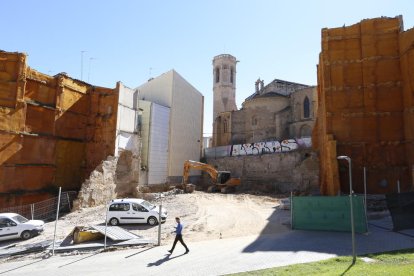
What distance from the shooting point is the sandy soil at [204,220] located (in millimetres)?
17266

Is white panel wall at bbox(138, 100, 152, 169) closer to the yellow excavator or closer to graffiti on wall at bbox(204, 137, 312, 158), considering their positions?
the yellow excavator

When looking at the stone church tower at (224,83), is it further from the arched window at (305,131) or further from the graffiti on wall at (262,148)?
the arched window at (305,131)

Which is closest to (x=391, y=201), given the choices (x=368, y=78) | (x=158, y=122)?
(x=368, y=78)

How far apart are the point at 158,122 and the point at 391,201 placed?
28.0 metres

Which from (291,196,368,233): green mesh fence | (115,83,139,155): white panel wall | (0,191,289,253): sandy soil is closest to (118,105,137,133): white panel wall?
(115,83,139,155): white panel wall

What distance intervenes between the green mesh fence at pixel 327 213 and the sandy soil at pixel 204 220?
121 cm

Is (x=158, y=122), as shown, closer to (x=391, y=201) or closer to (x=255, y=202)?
(x=255, y=202)

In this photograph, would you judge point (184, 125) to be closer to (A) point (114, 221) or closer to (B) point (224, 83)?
(A) point (114, 221)

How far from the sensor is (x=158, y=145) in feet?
127

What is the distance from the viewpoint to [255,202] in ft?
93.2

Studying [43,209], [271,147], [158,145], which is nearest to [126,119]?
[158,145]

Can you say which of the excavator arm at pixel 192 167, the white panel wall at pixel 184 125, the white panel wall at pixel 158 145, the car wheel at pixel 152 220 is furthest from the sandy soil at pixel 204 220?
the white panel wall at pixel 184 125

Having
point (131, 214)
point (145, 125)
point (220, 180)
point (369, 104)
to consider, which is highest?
point (369, 104)

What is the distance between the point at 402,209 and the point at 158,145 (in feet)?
91.4
